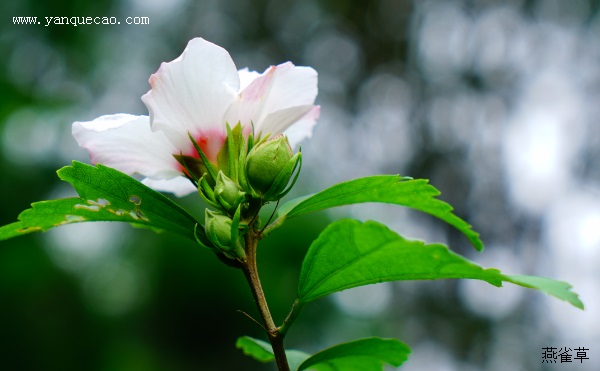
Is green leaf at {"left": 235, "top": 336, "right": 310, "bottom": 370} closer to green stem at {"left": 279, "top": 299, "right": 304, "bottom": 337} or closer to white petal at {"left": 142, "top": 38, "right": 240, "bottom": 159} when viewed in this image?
green stem at {"left": 279, "top": 299, "right": 304, "bottom": 337}

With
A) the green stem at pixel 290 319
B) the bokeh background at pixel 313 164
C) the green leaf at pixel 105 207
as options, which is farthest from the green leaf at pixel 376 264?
the bokeh background at pixel 313 164

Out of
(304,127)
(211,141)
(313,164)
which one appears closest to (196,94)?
(211,141)

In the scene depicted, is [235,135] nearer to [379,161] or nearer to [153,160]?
[153,160]

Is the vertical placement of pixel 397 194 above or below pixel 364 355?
above

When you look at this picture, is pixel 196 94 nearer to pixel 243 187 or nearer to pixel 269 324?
pixel 243 187

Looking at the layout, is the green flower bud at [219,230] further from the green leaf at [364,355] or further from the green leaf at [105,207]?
the green leaf at [364,355]

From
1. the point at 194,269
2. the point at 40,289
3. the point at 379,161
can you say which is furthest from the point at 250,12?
the point at 40,289
